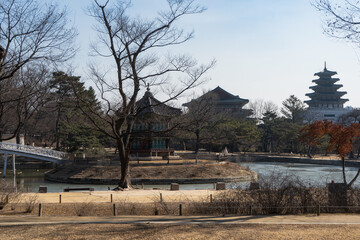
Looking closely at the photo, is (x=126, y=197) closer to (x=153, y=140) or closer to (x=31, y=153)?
(x=153, y=140)

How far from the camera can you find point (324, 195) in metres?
14.2

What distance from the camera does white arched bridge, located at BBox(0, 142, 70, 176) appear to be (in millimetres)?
41013

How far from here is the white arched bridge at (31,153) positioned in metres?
41.0

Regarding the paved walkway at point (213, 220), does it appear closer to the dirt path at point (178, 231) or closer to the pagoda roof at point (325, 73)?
the dirt path at point (178, 231)

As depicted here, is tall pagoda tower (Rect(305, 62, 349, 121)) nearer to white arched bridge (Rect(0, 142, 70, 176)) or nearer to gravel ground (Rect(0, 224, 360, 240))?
white arched bridge (Rect(0, 142, 70, 176))

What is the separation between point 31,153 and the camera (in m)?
42.0

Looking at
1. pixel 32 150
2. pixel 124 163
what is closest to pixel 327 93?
pixel 32 150

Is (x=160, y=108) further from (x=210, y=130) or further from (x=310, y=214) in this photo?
(x=310, y=214)

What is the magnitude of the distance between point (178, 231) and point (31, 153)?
35482mm

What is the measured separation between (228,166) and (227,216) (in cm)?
2792

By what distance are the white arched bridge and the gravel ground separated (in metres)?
33.0

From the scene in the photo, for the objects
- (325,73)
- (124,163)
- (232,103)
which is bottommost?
Result: (124,163)

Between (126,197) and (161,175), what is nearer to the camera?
(126,197)

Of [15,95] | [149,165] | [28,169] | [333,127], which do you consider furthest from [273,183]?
[28,169]
